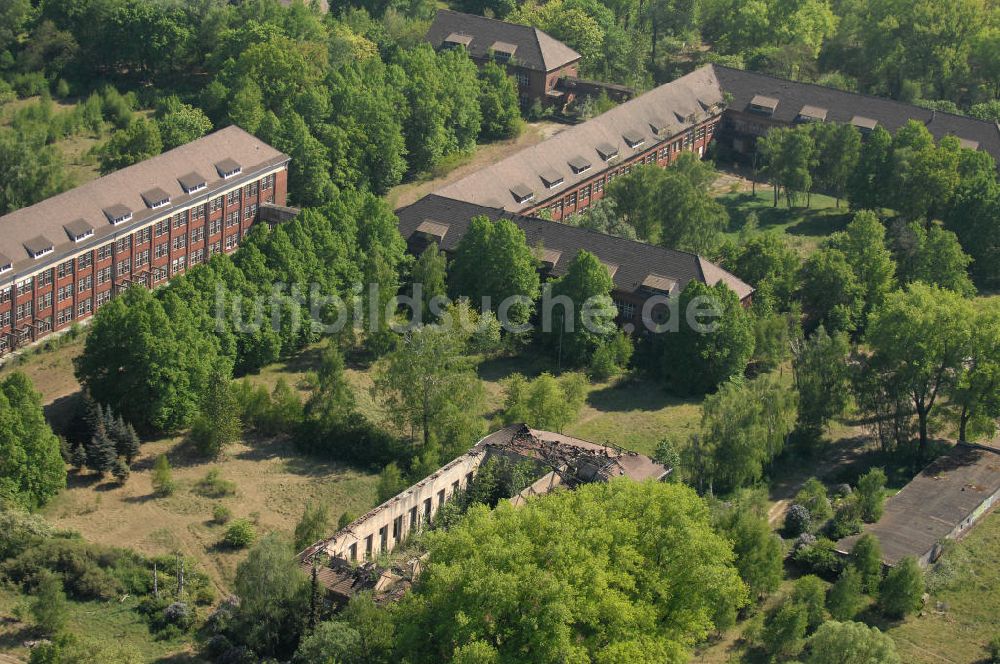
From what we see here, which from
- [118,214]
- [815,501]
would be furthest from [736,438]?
[118,214]

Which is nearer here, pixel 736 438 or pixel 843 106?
pixel 736 438

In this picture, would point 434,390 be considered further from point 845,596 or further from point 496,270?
point 845,596

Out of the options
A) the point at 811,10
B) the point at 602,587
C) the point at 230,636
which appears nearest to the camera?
the point at 602,587

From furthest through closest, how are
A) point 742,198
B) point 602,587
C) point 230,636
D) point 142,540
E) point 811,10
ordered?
1. point 811,10
2. point 742,198
3. point 142,540
4. point 230,636
5. point 602,587

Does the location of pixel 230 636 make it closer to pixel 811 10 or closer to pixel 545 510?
pixel 545 510

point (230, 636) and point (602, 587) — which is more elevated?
point (602, 587)

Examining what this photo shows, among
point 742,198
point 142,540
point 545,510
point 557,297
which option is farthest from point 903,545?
point 742,198

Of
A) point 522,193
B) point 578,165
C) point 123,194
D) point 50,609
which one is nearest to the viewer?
point 50,609
